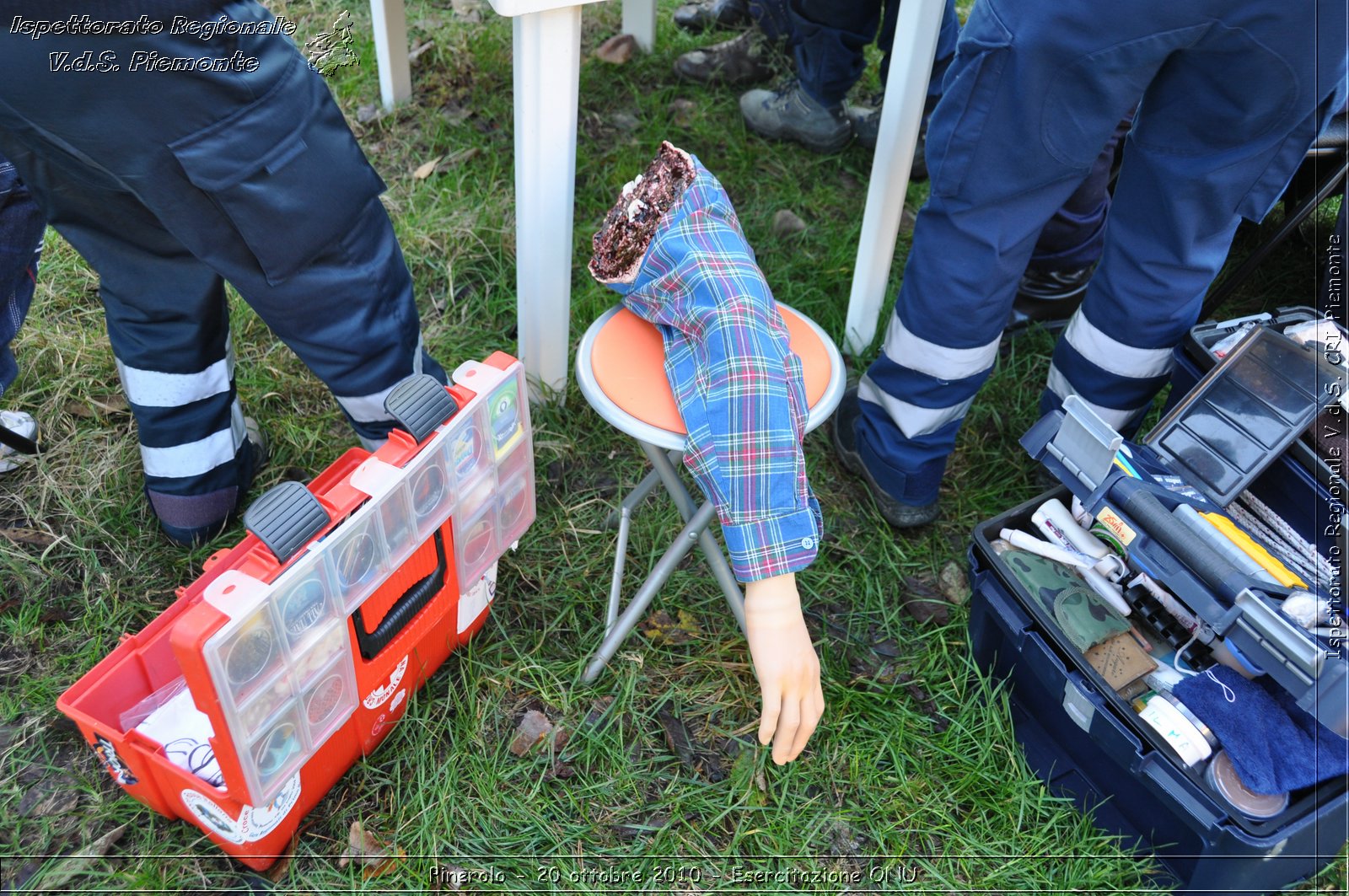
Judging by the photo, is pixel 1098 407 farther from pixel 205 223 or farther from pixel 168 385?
pixel 168 385

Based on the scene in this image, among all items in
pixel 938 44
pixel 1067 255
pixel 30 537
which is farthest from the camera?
pixel 1067 255

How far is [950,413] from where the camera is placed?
7.17 feet

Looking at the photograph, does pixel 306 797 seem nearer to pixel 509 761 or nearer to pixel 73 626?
pixel 509 761

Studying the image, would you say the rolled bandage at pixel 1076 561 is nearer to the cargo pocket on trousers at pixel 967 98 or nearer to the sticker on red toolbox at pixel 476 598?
the cargo pocket on trousers at pixel 967 98

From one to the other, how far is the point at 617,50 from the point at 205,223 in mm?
2313

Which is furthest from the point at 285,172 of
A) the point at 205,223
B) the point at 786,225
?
the point at 786,225

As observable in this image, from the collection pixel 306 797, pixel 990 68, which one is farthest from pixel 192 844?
pixel 990 68

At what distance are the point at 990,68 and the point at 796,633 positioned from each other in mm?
1024

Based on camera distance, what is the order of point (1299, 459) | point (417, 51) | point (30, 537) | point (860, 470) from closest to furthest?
1. point (1299, 459)
2. point (30, 537)
3. point (860, 470)
4. point (417, 51)

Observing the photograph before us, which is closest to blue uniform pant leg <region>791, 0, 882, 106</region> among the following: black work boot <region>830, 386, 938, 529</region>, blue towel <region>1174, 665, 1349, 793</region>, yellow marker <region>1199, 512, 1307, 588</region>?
black work boot <region>830, 386, 938, 529</region>

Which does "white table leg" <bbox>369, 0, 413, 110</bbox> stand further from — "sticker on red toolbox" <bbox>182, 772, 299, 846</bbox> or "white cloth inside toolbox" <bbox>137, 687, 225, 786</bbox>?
"sticker on red toolbox" <bbox>182, 772, 299, 846</bbox>

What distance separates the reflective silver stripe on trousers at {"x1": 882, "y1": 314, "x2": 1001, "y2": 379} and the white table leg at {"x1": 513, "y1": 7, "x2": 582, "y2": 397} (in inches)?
30.0

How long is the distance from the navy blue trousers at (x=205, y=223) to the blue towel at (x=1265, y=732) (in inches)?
60.4

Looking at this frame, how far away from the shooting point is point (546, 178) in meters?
2.07
